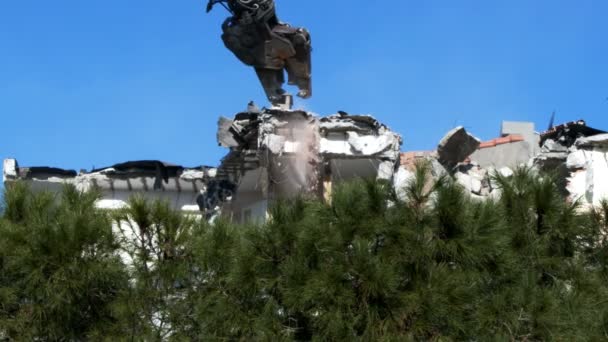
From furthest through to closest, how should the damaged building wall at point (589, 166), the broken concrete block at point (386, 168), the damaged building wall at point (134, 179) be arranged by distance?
the damaged building wall at point (134, 179) → the damaged building wall at point (589, 166) → the broken concrete block at point (386, 168)

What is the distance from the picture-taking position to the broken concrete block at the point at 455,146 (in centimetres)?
2056

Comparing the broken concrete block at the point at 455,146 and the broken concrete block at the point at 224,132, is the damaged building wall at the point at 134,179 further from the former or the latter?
the broken concrete block at the point at 455,146

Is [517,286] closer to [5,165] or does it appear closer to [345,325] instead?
[345,325]

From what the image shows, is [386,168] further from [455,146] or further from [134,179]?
[134,179]

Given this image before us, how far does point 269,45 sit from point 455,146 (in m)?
3.81

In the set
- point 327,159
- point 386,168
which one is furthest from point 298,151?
point 386,168

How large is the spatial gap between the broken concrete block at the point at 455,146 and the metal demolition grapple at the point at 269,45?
2.70m

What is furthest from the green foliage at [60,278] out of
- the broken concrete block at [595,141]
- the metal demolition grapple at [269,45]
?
the broken concrete block at [595,141]

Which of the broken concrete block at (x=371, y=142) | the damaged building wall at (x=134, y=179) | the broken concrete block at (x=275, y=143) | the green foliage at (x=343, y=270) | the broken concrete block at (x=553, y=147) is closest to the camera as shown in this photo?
the green foliage at (x=343, y=270)

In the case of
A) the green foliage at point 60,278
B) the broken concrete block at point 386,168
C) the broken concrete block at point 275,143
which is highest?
the broken concrete block at point 275,143

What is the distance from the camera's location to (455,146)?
20.7 meters

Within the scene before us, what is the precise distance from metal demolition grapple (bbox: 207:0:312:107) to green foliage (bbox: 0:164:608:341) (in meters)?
9.03

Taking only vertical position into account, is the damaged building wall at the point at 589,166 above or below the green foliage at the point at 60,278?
above

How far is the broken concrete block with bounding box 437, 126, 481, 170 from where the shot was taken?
20.6m
